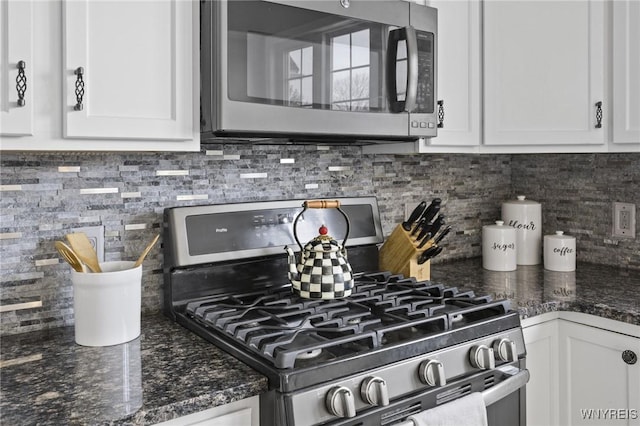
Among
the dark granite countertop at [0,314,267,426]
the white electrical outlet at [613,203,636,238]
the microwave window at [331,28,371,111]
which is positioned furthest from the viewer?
the white electrical outlet at [613,203,636,238]

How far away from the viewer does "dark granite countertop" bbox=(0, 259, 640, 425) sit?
1004 mm

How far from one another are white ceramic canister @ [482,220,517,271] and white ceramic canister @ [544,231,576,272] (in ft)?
0.47

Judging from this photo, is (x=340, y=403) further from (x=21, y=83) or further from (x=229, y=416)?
(x=21, y=83)

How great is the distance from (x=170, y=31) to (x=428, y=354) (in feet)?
3.23

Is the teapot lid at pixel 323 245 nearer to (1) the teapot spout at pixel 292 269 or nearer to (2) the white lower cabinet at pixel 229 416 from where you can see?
(1) the teapot spout at pixel 292 269

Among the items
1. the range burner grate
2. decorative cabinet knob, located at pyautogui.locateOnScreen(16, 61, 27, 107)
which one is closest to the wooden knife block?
the range burner grate

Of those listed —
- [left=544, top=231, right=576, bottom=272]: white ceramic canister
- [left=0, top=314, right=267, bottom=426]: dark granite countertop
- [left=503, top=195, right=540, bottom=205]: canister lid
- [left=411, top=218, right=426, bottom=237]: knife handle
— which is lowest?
[left=0, top=314, right=267, bottom=426]: dark granite countertop

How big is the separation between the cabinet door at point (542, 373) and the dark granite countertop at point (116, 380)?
0.95m

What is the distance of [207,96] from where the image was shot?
1362 mm

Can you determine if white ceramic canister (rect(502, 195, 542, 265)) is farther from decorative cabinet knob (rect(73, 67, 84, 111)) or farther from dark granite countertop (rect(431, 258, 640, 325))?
decorative cabinet knob (rect(73, 67, 84, 111))

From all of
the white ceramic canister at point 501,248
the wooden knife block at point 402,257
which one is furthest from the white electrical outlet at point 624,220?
the wooden knife block at point 402,257

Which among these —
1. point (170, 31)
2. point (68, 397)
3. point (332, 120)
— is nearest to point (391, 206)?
point (332, 120)

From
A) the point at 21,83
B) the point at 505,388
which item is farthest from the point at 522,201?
the point at 21,83

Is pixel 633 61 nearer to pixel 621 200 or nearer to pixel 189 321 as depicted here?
pixel 621 200
